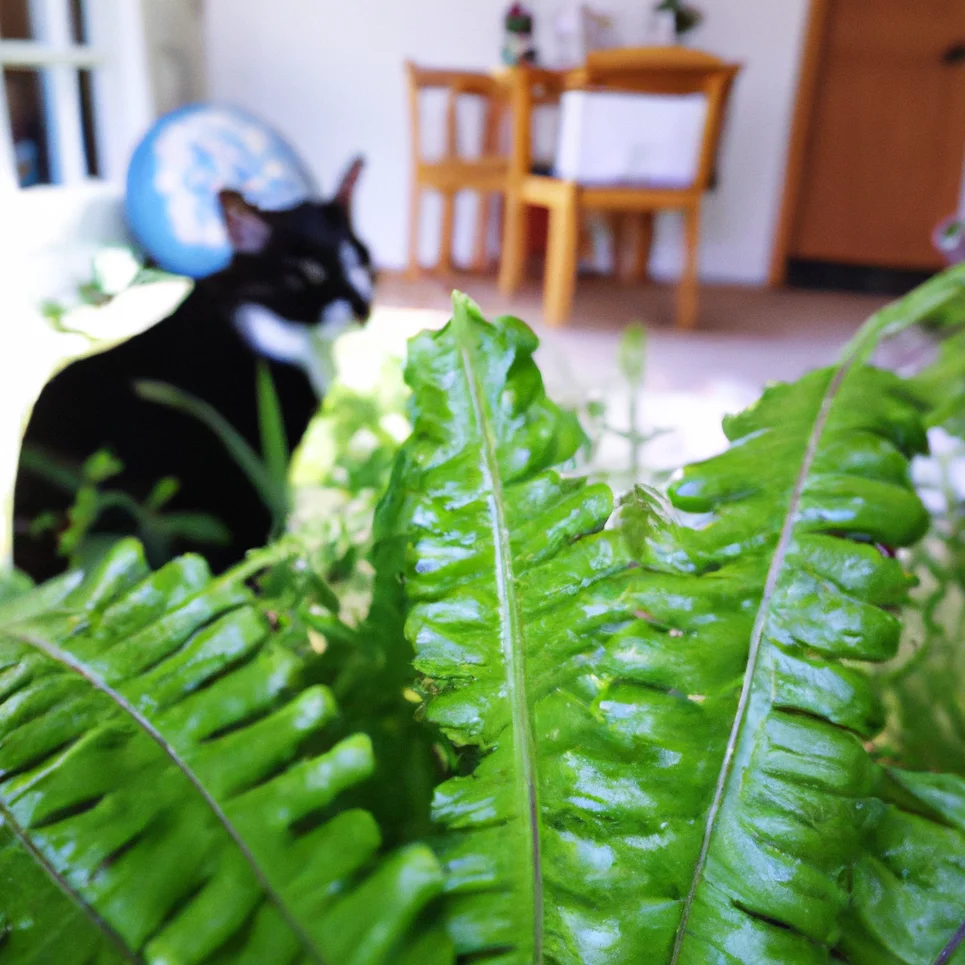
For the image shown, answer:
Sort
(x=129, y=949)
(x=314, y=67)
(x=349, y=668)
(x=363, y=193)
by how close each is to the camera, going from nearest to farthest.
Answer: (x=129, y=949), (x=349, y=668), (x=314, y=67), (x=363, y=193)

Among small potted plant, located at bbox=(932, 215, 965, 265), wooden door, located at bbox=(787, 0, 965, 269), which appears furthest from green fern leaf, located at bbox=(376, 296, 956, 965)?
wooden door, located at bbox=(787, 0, 965, 269)

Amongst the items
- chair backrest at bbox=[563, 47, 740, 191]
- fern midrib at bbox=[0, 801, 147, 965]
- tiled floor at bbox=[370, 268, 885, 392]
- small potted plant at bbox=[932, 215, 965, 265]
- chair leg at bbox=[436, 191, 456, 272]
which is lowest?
tiled floor at bbox=[370, 268, 885, 392]

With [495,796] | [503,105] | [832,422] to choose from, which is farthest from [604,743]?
[503,105]

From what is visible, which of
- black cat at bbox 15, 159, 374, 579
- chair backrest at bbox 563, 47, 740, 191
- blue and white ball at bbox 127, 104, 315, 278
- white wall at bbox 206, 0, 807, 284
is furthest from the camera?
white wall at bbox 206, 0, 807, 284

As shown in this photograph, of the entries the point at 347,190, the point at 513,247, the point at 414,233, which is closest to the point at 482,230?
the point at 414,233

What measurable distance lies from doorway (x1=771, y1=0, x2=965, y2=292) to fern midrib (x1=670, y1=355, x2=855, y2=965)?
15.2ft

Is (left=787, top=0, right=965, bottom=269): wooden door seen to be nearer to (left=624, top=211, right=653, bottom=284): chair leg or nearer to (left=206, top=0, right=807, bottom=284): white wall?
(left=206, top=0, right=807, bottom=284): white wall

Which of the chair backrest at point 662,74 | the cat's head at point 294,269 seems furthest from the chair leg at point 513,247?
the cat's head at point 294,269

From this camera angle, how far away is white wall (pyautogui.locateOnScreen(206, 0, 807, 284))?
13.3ft

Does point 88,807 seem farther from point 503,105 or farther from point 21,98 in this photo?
point 503,105

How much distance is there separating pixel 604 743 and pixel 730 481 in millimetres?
101

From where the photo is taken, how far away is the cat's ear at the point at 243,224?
1330 millimetres

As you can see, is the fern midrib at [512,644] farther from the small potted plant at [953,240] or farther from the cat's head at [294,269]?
the cat's head at [294,269]

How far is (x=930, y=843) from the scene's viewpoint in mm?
274
